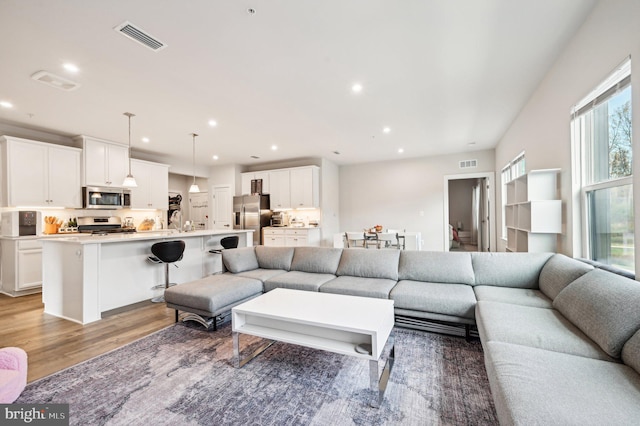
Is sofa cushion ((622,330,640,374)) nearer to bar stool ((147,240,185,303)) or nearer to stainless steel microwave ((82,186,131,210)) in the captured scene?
bar stool ((147,240,185,303))

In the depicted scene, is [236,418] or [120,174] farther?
[120,174]

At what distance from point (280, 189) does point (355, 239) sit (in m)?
2.80

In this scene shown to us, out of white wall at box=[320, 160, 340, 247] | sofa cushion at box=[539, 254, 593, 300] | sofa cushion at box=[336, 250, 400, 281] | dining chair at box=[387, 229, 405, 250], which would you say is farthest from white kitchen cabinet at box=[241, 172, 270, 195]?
sofa cushion at box=[539, 254, 593, 300]

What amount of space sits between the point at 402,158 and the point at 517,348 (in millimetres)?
6318

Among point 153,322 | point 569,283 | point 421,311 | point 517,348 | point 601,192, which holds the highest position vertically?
point 601,192

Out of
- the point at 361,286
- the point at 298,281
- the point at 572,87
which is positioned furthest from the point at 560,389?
the point at 572,87

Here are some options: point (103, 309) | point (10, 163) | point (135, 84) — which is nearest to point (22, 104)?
point (10, 163)

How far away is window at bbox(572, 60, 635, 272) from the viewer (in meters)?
1.98

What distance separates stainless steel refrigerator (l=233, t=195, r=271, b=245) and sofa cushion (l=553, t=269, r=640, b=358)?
634cm

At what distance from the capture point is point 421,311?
8.47 ft

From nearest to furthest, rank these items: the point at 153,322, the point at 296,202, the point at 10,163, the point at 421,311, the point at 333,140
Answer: the point at 421,311 < the point at 153,322 < the point at 10,163 < the point at 333,140 < the point at 296,202

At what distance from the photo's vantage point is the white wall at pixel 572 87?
176 centimetres

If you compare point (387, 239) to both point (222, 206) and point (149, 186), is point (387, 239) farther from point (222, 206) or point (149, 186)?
point (149, 186)

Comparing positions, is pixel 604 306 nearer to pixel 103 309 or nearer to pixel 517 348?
pixel 517 348
